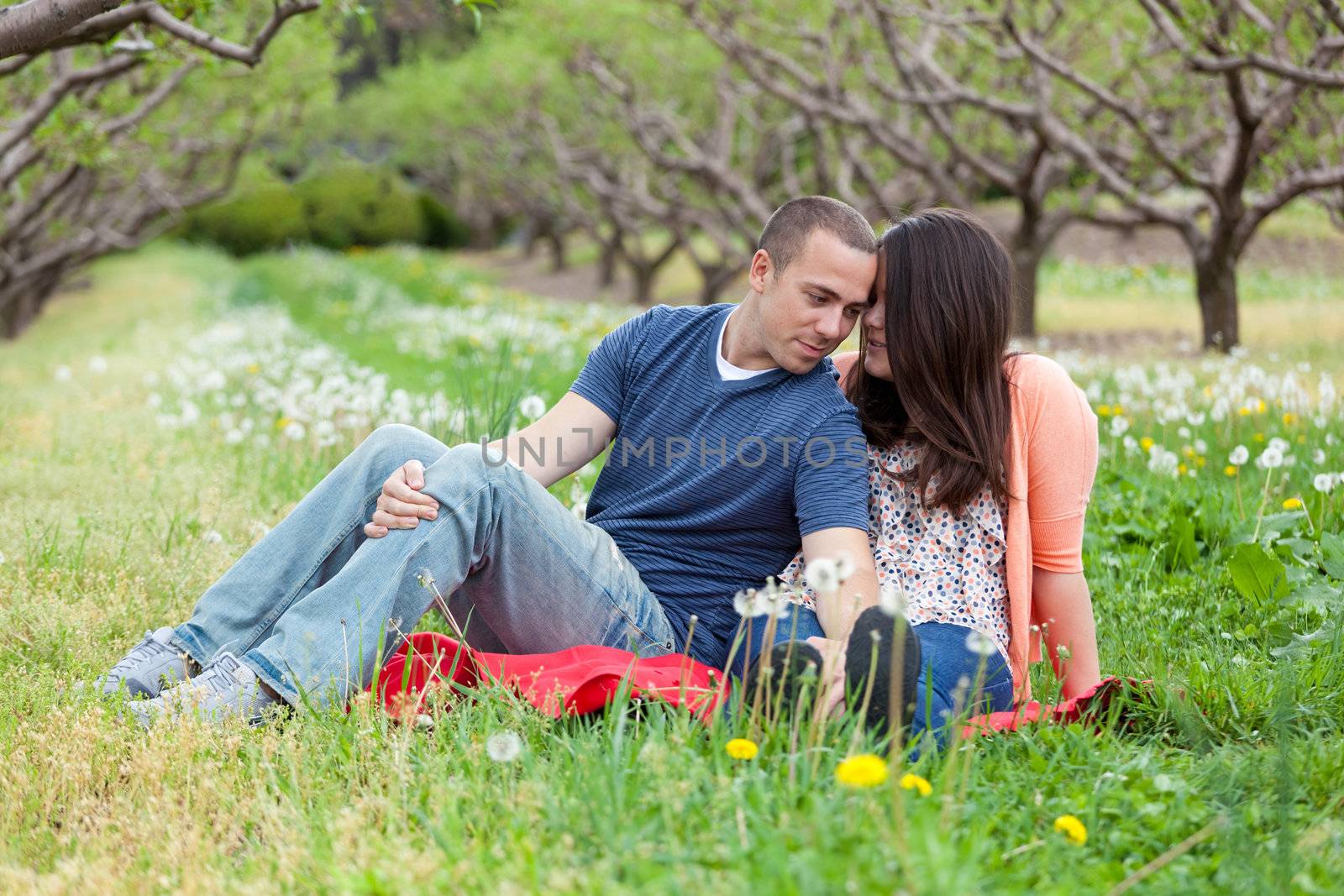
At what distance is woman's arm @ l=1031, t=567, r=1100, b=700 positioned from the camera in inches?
119

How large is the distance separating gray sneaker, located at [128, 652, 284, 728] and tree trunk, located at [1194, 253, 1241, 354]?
9.44 m

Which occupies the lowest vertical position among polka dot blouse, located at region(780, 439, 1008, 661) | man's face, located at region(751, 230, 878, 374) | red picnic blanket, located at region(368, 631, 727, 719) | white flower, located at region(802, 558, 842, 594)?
red picnic blanket, located at region(368, 631, 727, 719)

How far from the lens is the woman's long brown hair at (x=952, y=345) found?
2.96 metres

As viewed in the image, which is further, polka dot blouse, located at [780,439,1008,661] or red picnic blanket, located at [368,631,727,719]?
polka dot blouse, located at [780,439,1008,661]

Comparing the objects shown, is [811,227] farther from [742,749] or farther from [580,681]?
[742,749]

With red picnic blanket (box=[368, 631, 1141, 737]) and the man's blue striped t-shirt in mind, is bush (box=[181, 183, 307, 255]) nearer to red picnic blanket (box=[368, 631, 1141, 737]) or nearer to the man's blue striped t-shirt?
the man's blue striped t-shirt

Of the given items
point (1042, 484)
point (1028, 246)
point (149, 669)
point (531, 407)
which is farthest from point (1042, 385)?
point (1028, 246)

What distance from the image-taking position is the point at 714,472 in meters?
3.09

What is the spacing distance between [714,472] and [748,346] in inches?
15.0

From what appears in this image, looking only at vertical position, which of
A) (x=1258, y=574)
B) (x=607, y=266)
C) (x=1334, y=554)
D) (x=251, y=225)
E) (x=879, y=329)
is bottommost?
(x=251, y=225)

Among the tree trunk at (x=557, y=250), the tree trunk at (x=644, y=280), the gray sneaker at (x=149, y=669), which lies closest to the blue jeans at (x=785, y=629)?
the gray sneaker at (x=149, y=669)

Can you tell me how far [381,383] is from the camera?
5.86 m

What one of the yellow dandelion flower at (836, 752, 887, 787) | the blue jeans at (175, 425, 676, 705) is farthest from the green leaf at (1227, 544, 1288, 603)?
the yellow dandelion flower at (836, 752, 887, 787)

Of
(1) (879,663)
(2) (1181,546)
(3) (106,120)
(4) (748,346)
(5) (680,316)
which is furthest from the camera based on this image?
(3) (106,120)
